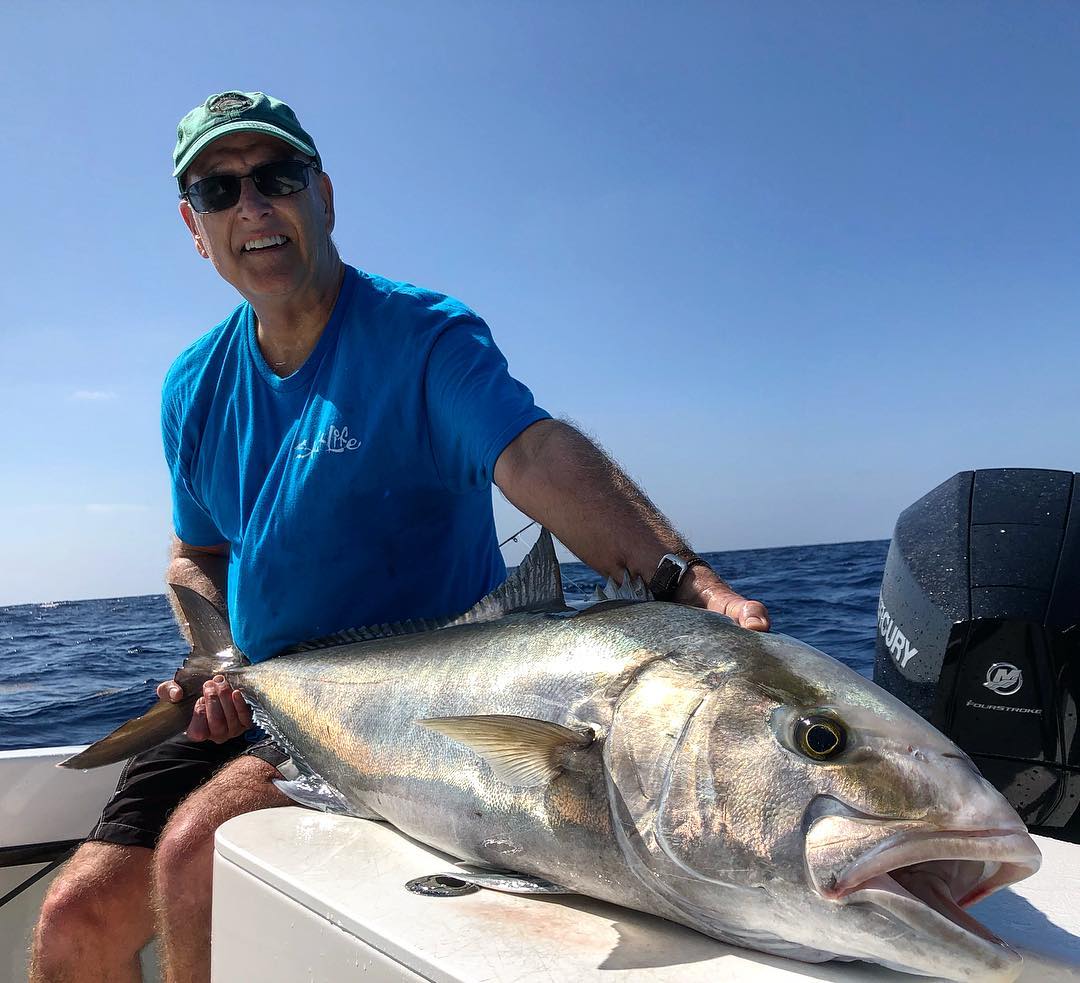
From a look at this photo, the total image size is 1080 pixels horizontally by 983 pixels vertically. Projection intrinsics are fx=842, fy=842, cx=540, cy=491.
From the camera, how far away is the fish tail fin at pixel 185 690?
2.55m

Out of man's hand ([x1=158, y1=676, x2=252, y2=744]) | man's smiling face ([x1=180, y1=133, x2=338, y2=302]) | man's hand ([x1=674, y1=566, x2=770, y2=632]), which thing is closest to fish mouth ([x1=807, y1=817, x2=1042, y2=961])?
man's hand ([x1=674, y1=566, x2=770, y2=632])

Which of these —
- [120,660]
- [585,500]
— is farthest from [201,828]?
[120,660]

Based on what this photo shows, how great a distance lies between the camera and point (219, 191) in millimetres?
2861

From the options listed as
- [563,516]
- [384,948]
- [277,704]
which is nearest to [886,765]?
[384,948]

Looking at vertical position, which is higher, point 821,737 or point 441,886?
point 821,737

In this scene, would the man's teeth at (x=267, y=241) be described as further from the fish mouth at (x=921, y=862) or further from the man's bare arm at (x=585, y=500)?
the fish mouth at (x=921, y=862)

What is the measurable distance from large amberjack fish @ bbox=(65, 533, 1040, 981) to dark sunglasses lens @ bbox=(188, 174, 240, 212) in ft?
5.89

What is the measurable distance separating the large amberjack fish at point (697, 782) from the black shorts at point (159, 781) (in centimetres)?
96

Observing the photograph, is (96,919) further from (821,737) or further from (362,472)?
(821,737)

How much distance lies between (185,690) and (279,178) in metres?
1.73

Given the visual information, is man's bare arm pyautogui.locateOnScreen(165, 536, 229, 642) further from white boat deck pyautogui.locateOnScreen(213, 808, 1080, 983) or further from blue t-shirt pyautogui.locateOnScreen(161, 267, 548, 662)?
white boat deck pyautogui.locateOnScreen(213, 808, 1080, 983)

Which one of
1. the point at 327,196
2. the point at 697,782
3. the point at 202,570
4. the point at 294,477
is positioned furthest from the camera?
the point at 202,570

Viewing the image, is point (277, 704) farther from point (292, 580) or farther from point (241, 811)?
point (292, 580)

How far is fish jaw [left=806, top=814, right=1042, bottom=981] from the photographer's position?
101 centimetres
